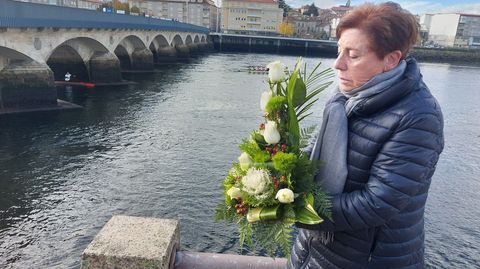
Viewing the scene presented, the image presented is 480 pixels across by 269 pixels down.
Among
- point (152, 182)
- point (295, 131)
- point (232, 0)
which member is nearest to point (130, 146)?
point (152, 182)

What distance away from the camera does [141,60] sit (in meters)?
38.0

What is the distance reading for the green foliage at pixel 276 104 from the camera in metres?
1.92

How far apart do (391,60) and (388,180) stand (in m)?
0.57

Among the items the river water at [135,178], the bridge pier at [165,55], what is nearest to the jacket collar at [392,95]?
the river water at [135,178]

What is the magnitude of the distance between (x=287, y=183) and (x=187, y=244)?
6.84 metres

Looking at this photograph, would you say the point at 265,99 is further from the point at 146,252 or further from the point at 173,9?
the point at 173,9

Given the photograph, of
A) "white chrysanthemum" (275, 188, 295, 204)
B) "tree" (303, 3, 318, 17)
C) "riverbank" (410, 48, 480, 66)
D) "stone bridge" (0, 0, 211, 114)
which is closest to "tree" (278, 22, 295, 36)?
"riverbank" (410, 48, 480, 66)

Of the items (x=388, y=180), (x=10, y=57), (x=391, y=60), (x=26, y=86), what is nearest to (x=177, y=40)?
(x=10, y=57)

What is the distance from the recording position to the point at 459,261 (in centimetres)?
831

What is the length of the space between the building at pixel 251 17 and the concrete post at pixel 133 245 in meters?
112

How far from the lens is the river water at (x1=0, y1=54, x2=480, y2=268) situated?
27.3ft

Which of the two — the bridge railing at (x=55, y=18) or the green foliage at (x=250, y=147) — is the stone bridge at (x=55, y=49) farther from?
the green foliage at (x=250, y=147)

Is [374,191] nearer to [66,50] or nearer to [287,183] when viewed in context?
[287,183]

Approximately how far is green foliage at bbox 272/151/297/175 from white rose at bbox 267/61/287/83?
433mm
